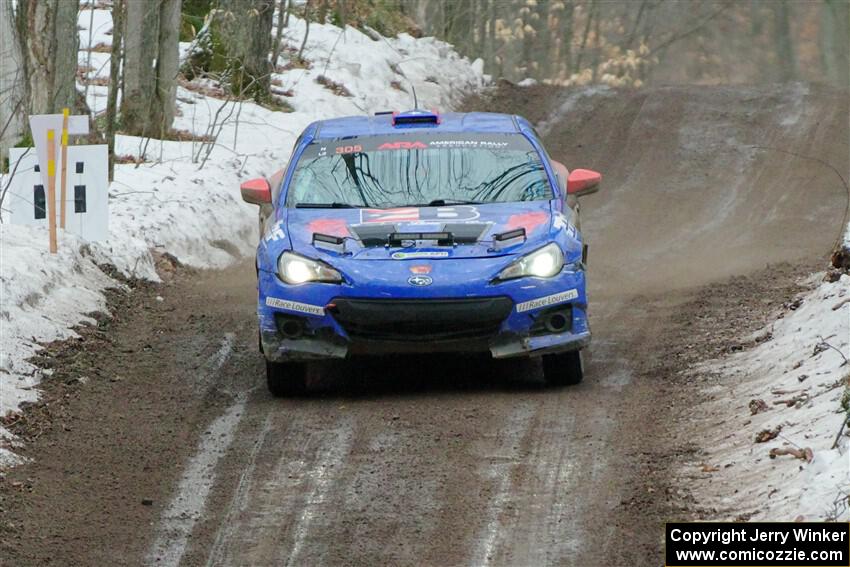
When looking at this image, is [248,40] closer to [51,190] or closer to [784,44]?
[51,190]

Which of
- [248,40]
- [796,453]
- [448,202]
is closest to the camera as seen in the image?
[796,453]

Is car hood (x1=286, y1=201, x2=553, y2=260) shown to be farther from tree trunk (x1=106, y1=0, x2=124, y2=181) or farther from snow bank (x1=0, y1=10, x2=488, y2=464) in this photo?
tree trunk (x1=106, y1=0, x2=124, y2=181)

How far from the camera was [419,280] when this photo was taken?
871 cm

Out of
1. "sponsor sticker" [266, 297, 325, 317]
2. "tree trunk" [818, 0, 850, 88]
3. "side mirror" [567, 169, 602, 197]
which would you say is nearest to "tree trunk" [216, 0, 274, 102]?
"side mirror" [567, 169, 602, 197]

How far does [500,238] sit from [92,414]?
9.08 feet

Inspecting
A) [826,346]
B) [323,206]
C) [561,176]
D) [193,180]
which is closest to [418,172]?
[323,206]

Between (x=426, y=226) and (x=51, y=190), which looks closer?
(x=426, y=226)

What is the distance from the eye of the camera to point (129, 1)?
19.5m

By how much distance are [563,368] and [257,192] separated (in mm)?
2461

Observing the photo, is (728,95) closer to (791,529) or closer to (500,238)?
Answer: (500,238)

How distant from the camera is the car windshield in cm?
974

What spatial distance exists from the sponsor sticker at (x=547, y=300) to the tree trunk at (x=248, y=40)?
46.8 feet

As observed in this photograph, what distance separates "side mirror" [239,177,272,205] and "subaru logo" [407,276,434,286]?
1.67 metres

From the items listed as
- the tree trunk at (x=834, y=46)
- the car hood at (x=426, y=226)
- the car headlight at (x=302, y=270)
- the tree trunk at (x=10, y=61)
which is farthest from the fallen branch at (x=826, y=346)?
the tree trunk at (x=834, y=46)
